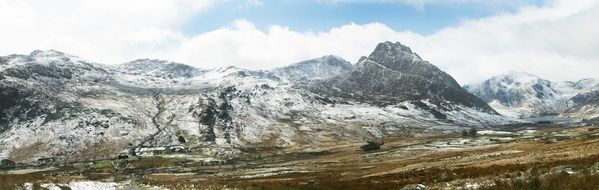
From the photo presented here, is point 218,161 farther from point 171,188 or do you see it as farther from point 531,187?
point 531,187

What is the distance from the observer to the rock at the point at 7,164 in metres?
178

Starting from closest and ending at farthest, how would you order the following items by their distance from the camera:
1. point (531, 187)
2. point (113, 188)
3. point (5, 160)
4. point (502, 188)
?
point (531, 187)
point (502, 188)
point (113, 188)
point (5, 160)

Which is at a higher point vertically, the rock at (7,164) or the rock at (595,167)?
the rock at (595,167)

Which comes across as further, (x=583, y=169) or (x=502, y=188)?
(x=583, y=169)

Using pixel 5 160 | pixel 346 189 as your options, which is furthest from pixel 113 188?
pixel 5 160

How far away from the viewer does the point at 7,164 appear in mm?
187875

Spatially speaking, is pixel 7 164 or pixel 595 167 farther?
pixel 7 164

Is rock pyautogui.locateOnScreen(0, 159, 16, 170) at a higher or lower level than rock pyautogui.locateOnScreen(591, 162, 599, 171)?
lower

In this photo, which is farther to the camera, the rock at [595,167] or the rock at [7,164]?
the rock at [7,164]

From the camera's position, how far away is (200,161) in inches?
7146

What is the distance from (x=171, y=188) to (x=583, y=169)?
1495 inches

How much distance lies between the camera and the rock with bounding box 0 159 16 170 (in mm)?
178100

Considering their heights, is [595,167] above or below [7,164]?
above

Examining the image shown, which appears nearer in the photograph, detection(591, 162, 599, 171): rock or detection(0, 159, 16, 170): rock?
detection(591, 162, 599, 171): rock
